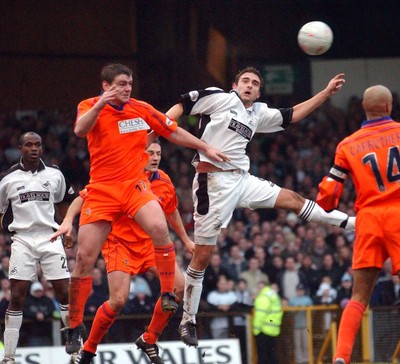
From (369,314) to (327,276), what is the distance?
7.66ft

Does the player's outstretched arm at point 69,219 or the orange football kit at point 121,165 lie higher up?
the orange football kit at point 121,165

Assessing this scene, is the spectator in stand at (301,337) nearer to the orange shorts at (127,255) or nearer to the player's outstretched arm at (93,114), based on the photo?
the orange shorts at (127,255)

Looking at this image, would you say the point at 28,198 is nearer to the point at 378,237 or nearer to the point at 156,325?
the point at 156,325

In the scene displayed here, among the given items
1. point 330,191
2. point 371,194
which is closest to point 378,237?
point 371,194

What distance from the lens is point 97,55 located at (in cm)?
2667

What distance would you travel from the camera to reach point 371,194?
380 inches

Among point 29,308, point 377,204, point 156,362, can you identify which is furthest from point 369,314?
point 377,204

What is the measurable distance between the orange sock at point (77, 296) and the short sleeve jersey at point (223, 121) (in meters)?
1.69

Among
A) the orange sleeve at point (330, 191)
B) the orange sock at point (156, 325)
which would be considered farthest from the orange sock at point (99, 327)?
the orange sleeve at point (330, 191)

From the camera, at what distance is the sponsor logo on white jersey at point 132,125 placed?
34.2ft

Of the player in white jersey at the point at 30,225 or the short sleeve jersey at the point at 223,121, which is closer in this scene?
the short sleeve jersey at the point at 223,121

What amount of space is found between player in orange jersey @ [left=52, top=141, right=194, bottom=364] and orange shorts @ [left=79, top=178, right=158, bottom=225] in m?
0.36

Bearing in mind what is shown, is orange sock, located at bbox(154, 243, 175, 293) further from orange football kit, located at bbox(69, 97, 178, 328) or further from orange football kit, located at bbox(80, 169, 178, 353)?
orange football kit, located at bbox(80, 169, 178, 353)

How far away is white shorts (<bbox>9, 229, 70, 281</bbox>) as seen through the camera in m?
12.2
